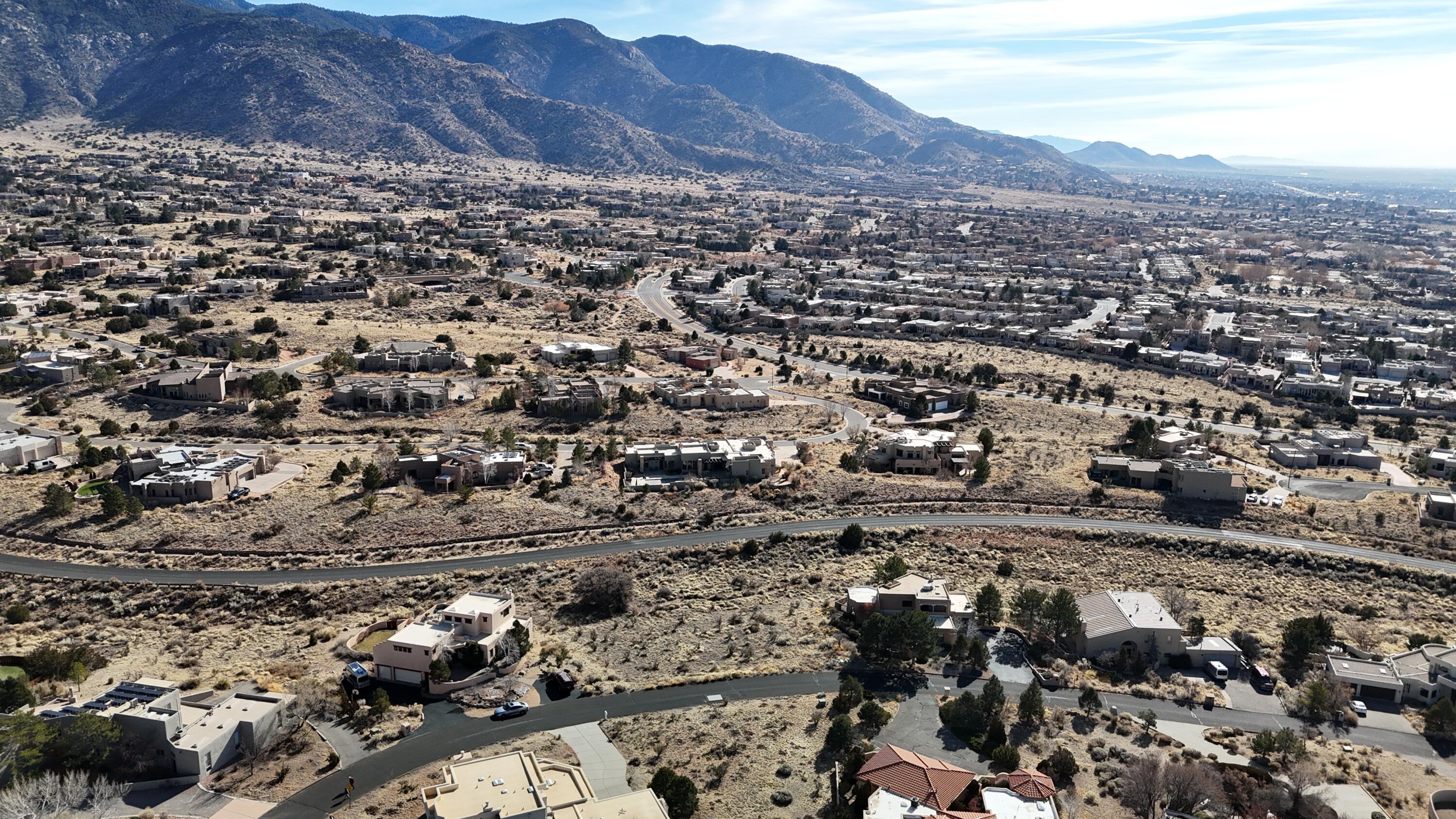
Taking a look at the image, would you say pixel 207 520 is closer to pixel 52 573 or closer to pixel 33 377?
pixel 52 573

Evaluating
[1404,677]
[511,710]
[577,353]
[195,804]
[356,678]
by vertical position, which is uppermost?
[577,353]

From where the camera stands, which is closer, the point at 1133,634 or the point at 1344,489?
the point at 1133,634

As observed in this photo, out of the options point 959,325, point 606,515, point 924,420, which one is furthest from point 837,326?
point 606,515

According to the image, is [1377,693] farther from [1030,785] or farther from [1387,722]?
[1030,785]

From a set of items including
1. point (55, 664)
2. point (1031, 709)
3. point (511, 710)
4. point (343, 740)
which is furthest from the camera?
point (55, 664)

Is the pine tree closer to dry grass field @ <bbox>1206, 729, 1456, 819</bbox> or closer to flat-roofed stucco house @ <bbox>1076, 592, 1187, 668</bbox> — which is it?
dry grass field @ <bbox>1206, 729, 1456, 819</bbox>

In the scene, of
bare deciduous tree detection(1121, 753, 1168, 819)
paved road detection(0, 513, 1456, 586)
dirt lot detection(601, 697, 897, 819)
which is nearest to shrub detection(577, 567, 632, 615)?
paved road detection(0, 513, 1456, 586)

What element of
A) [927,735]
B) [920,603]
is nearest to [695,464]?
[920,603]
